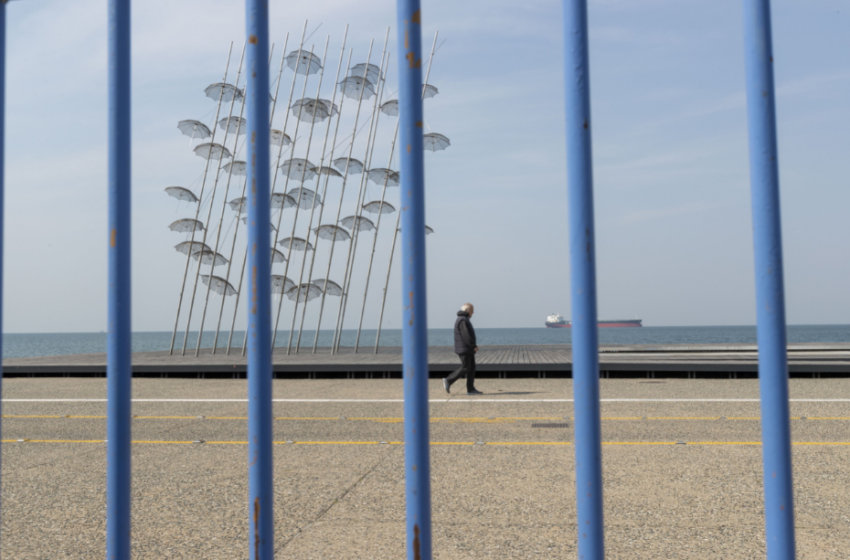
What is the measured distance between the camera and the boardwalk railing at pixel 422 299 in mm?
1583

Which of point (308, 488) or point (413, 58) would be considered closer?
point (413, 58)

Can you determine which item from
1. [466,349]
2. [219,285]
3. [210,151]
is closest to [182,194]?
[210,151]

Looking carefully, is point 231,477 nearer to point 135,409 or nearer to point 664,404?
point 135,409

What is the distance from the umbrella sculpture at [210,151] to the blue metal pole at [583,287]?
2534cm

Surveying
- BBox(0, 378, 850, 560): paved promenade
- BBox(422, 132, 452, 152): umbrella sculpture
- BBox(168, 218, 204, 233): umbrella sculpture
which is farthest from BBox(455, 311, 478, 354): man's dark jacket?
BBox(168, 218, 204, 233): umbrella sculpture

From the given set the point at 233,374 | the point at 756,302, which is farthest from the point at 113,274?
the point at 233,374

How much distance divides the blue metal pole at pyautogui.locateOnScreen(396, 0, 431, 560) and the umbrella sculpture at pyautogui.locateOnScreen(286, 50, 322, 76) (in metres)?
25.5

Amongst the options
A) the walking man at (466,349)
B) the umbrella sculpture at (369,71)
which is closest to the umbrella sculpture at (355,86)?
the umbrella sculpture at (369,71)

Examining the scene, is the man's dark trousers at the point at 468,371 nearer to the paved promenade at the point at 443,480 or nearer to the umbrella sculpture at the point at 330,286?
the paved promenade at the point at 443,480

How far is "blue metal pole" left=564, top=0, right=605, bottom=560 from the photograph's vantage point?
5.22 feet

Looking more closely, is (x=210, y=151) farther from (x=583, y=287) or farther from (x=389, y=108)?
(x=583, y=287)

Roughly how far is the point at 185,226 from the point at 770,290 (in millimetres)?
25513

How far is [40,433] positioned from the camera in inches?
328

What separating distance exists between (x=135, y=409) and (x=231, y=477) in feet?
17.6
